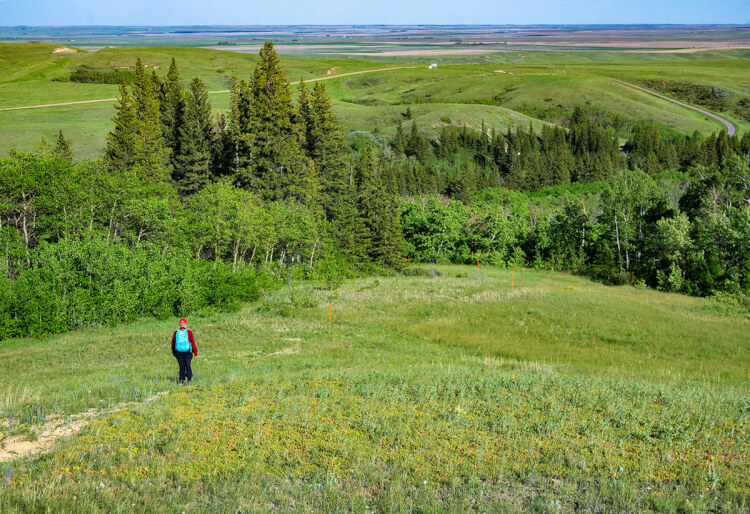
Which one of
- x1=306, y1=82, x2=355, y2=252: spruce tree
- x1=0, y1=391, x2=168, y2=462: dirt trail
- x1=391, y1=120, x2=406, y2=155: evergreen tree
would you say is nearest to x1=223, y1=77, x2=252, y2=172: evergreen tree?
x1=306, y1=82, x2=355, y2=252: spruce tree

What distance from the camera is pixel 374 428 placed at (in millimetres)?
11898

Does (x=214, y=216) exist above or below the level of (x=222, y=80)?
below

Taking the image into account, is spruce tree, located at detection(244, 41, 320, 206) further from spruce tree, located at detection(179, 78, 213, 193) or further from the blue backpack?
the blue backpack

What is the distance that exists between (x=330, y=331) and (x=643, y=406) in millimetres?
17634

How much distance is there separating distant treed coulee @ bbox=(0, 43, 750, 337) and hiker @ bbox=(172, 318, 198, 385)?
1770 cm

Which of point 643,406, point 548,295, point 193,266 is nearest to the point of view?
point 643,406

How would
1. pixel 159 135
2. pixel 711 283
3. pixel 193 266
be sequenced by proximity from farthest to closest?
pixel 159 135, pixel 711 283, pixel 193 266

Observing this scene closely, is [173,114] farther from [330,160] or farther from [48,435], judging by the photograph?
[48,435]

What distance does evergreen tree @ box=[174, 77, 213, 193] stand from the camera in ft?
184

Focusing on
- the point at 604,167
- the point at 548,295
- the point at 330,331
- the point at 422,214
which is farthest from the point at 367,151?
the point at 604,167

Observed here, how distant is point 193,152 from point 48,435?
48709 mm

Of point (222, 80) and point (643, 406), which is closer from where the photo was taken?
point (643, 406)

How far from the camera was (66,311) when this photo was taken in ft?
98.9

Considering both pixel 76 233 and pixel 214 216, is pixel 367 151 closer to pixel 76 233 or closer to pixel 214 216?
pixel 214 216
